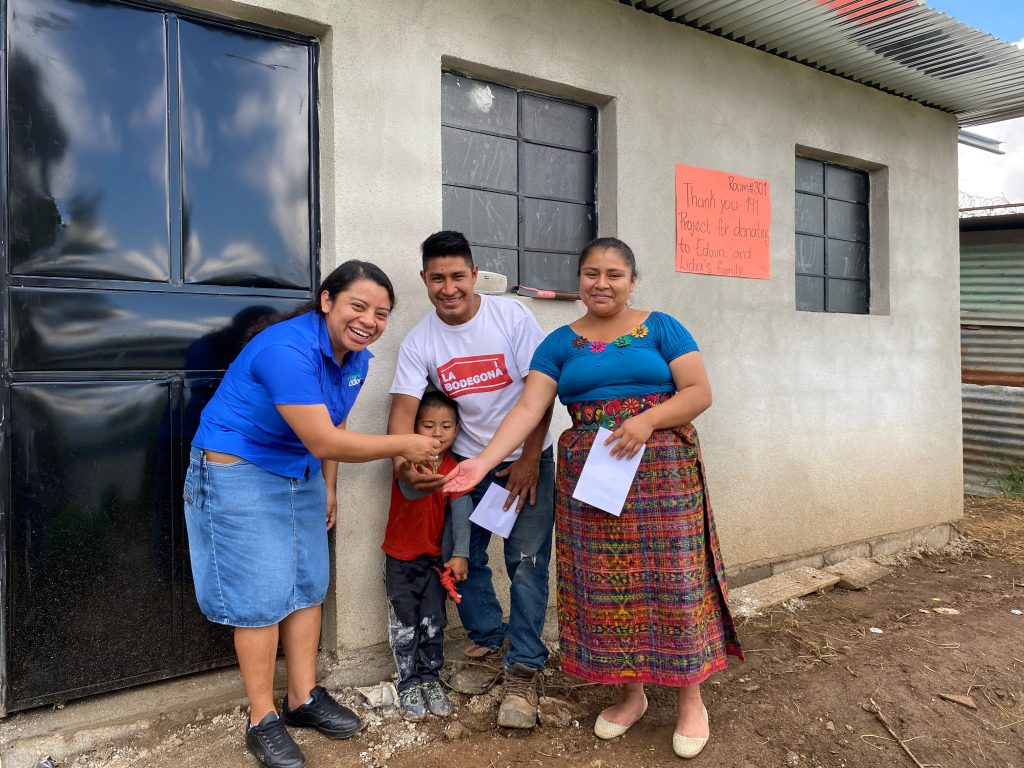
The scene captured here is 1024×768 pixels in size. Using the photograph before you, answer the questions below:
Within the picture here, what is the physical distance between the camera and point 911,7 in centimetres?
388

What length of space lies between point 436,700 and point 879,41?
448 cm

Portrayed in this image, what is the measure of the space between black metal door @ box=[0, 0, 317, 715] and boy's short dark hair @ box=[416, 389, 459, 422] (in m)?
0.74

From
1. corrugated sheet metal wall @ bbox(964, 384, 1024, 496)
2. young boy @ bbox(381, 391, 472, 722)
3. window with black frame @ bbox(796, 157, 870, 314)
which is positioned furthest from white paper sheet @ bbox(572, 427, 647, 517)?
corrugated sheet metal wall @ bbox(964, 384, 1024, 496)

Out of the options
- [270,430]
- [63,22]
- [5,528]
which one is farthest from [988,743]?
[63,22]

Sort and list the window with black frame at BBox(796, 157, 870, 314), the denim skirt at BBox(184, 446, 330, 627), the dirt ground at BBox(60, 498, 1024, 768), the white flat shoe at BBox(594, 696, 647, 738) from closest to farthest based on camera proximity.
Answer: the denim skirt at BBox(184, 446, 330, 627) < the dirt ground at BBox(60, 498, 1024, 768) < the white flat shoe at BBox(594, 696, 647, 738) < the window with black frame at BBox(796, 157, 870, 314)

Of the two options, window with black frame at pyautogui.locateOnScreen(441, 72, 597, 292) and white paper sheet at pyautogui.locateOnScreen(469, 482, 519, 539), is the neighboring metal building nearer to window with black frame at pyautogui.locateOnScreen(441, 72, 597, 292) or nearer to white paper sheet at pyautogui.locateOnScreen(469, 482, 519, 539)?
window with black frame at pyautogui.locateOnScreen(441, 72, 597, 292)

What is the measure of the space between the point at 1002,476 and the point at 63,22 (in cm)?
879

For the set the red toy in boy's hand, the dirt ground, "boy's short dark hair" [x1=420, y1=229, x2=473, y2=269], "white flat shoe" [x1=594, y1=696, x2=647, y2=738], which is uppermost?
"boy's short dark hair" [x1=420, y1=229, x2=473, y2=269]

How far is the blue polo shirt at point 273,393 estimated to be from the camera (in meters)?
2.26

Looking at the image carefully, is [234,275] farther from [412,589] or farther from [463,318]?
[412,589]

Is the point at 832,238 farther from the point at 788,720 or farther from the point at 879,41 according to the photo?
the point at 788,720

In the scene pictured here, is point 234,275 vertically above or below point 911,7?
below

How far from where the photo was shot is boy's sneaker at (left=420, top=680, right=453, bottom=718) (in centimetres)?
288

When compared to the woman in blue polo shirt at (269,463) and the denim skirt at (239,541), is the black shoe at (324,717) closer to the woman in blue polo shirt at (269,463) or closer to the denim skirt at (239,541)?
the woman in blue polo shirt at (269,463)
